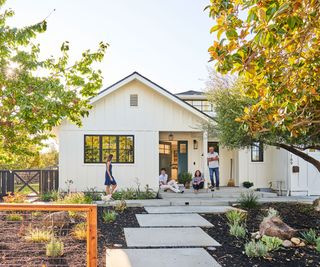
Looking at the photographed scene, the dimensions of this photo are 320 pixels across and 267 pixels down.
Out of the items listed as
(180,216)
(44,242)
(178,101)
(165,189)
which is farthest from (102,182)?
(44,242)

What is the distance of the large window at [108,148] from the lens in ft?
53.1

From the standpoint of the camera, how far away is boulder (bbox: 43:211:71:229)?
8359 mm

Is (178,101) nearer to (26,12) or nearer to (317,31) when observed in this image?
(26,12)

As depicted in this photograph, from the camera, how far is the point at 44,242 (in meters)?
7.08

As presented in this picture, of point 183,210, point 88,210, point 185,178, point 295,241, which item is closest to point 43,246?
point 88,210

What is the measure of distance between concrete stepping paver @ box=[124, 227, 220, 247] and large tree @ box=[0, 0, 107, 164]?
2.79 m

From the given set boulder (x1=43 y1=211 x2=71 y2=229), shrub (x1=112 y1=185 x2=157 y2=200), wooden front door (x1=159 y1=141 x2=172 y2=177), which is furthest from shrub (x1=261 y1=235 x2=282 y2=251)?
wooden front door (x1=159 y1=141 x2=172 y2=177)

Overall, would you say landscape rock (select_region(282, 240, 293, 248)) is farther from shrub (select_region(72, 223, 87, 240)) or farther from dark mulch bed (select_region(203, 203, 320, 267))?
shrub (select_region(72, 223, 87, 240))

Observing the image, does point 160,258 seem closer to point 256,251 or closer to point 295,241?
point 256,251

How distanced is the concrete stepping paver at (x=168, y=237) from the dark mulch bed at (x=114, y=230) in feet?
0.59

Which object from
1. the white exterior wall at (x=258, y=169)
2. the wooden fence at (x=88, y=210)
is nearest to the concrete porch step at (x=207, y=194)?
the white exterior wall at (x=258, y=169)

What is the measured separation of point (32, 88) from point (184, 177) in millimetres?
10665

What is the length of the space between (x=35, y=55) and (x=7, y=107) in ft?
6.05

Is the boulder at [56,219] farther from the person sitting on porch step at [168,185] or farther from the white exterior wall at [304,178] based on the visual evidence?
the white exterior wall at [304,178]
